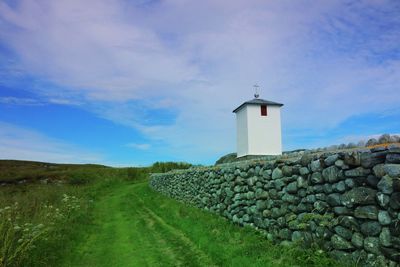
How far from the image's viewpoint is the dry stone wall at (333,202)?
529 centimetres

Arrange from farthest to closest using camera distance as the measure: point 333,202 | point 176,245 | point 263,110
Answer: point 263,110 < point 176,245 < point 333,202

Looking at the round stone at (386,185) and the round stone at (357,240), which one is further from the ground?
the round stone at (386,185)

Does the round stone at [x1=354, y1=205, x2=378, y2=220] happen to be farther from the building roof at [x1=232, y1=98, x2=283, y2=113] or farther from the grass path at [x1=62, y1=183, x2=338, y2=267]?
the building roof at [x1=232, y1=98, x2=283, y2=113]

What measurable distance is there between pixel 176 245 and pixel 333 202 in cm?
434

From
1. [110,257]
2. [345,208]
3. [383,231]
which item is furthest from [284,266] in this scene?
[110,257]

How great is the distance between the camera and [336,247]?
6.27 metres

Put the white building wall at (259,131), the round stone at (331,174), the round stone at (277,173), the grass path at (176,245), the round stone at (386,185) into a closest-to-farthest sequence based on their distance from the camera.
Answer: the round stone at (386,185) < the round stone at (331,174) < the grass path at (176,245) < the round stone at (277,173) < the white building wall at (259,131)

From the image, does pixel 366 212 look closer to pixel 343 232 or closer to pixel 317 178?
pixel 343 232

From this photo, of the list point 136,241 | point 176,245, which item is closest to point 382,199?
point 176,245

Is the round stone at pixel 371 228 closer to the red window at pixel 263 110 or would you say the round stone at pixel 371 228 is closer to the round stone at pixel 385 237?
the round stone at pixel 385 237

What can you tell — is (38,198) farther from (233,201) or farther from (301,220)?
(301,220)

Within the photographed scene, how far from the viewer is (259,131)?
2439 cm

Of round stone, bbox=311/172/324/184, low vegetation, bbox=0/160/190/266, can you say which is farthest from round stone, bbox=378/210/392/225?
low vegetation, bbox=0/160/190/266

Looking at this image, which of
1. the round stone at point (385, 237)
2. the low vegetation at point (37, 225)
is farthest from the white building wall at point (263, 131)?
the round stone at point (385, 237)
